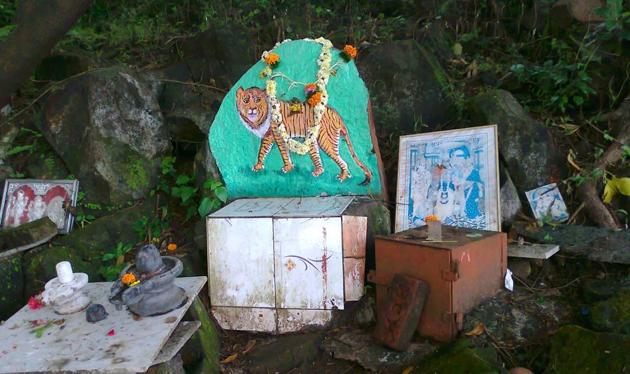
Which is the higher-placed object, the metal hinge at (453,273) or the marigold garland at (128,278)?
the marigold garland at (128,278)

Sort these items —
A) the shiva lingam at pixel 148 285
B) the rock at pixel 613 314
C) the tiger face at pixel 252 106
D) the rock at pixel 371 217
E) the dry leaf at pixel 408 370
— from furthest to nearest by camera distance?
the tiger face at pixel 252 106 → the rock at pixel 371 217 → the dry leaf at pixel 408 370 → the rock at pixel 613 314 → the shiva lingam at pixel 148 285

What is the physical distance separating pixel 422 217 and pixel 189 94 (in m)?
3.07

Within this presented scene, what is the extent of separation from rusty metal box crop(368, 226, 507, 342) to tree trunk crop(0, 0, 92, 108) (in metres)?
3.85

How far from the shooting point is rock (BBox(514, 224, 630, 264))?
388cm

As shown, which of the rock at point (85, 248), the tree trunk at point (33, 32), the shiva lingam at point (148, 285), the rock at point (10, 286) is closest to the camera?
the shiva lingam at point (148, 285)

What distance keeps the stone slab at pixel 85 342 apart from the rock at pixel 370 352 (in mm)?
1187

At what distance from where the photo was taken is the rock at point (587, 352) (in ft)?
8.88

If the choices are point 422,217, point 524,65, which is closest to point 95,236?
point 422,217

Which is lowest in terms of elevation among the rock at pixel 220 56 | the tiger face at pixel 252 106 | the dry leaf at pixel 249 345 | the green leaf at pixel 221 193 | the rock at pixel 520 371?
the dry leaf at pixel 249 345

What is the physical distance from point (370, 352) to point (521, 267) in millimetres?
1530

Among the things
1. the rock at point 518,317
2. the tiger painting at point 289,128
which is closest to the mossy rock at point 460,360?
the rock at point 518,317

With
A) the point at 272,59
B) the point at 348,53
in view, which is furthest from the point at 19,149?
the point at 348,53

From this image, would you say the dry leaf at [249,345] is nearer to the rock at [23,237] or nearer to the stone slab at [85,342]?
the stone slab at [85,342]

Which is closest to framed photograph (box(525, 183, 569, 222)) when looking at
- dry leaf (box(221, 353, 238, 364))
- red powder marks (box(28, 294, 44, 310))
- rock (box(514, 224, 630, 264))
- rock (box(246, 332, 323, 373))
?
rock (box(514, 224, 630, 264))
